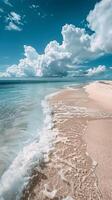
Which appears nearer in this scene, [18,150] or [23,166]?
[23,166]

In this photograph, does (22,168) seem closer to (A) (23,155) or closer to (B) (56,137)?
(A) (23,155)

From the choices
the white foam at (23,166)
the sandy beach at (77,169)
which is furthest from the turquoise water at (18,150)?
the sandy beach at (77,169)

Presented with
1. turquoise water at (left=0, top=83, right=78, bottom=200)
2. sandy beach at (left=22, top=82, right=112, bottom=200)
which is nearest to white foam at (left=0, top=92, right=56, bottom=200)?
turquoise water at (left=0, top=83, right=78, bottom=200)

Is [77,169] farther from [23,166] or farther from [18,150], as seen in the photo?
[18,150]

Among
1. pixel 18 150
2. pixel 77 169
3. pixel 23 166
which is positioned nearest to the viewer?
pixel 77 169

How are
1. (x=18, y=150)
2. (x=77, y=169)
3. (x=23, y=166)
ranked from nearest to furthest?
(x=77, y=169) < (x=23, y=166) < (x=18, y=150)

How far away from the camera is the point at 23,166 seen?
5.93 meters

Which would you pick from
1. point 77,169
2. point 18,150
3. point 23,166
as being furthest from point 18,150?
point 77,169

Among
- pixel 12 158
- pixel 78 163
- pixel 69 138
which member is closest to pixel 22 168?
pixel 12 158

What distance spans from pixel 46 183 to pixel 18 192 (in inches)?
35.3

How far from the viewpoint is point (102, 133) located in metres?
8.73

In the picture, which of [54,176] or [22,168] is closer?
[54,176]

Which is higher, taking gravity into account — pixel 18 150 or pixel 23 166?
pixel 23 166

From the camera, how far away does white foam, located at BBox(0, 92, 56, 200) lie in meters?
4.72
